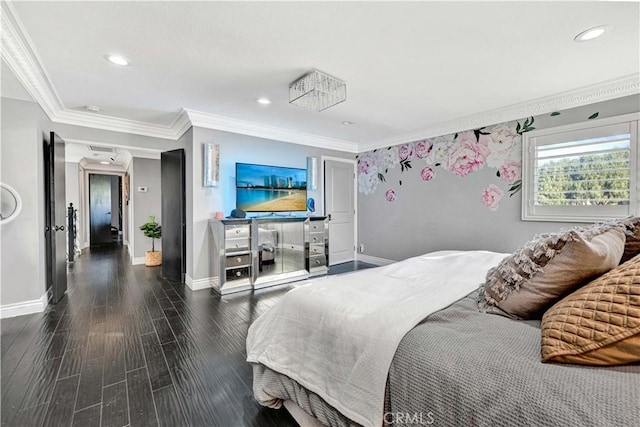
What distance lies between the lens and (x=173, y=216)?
4.32m

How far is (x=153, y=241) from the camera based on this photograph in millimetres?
5633

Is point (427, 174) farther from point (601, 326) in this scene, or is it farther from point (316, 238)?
point (601, 326)

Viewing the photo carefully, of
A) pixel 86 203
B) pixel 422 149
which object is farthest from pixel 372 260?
pixel 86 203

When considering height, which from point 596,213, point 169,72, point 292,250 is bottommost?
point 292,250

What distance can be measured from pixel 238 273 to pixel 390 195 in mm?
2942

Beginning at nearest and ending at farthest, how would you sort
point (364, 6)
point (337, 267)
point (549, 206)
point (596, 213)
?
point (364, 6) → point (596, 213) → point (549, 206) → point (337, 267)

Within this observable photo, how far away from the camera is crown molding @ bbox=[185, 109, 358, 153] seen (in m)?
3.74

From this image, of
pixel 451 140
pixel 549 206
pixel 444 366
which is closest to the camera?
pixel 444 366

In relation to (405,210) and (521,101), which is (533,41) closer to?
(521,101)

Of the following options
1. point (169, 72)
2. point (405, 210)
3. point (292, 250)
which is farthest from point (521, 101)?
point (169, 72)

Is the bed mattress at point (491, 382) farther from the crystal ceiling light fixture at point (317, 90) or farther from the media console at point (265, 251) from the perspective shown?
the media console at point (265, 251)

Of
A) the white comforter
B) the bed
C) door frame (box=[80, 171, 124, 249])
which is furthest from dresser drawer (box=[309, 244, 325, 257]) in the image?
door frame (box=[80, 171, 124, 249])

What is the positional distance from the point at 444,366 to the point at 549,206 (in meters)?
3.39

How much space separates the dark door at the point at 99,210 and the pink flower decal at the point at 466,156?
30.5 feet
